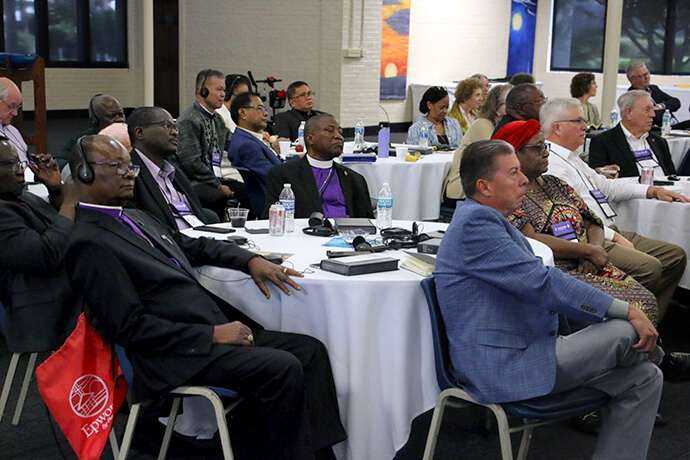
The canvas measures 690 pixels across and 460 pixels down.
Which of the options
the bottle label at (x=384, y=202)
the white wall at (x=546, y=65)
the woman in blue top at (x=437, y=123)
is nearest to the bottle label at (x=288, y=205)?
the bottle label at (x=384, y=202)

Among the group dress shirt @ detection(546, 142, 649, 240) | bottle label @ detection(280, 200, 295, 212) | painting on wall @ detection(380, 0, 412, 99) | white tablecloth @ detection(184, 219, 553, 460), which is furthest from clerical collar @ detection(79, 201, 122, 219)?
painting on wall @ detection(380, 0, 412, 99)

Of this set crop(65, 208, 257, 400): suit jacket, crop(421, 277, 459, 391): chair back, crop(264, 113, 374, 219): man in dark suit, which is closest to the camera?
crop(65, 208, 257, 400): suit jacket

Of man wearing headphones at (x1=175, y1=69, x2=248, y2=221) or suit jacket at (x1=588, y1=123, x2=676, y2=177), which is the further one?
man wearing headphones at (x1=175, y1=69, x2=248, y2=221)

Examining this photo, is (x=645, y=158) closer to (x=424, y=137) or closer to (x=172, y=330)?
(x=424, y=137)

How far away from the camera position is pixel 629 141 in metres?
5.41

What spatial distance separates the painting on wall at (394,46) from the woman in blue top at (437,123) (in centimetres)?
609

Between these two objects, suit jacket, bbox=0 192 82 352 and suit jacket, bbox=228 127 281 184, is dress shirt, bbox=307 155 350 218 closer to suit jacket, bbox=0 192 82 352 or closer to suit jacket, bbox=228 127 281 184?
suit jacket, bbox=228 127 281 184

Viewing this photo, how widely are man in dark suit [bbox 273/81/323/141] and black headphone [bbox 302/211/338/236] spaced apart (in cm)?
413

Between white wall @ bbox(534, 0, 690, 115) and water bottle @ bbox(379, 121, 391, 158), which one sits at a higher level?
white wall @ bbox(534, 0, 690, 115)

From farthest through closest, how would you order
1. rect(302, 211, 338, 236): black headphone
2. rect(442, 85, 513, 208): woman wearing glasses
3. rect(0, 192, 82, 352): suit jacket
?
1. rect(442, 85, 513, 208): woman wearing glasses
2. rect(302, 211, 338, 236): black headphone
3. rect(0, 192, 82, 352): suit jacket

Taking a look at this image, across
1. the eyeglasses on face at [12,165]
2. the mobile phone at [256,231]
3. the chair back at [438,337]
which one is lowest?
the chair back at [438,337]

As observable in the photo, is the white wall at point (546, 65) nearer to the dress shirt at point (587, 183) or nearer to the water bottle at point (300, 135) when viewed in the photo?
the water bottle at point (300, 135)

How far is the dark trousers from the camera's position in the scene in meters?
2.45

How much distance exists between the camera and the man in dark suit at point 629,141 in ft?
17.4
